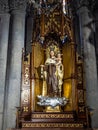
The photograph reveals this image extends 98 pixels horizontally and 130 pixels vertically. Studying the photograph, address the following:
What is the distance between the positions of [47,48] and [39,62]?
0.85 m

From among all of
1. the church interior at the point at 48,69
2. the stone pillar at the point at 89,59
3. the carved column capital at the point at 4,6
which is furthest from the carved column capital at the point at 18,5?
the stone pillar at the point at 89,59

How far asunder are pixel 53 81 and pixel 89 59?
2159 millimetres

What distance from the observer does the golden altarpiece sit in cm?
1121

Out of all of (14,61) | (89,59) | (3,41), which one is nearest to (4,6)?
(3,41)

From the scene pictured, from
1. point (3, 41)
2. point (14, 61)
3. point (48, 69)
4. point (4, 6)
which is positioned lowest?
point (48, 69)

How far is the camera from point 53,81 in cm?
1193

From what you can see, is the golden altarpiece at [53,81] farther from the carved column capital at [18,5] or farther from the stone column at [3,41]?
the carved column capital at [18,5]

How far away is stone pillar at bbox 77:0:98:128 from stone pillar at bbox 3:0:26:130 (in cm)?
282

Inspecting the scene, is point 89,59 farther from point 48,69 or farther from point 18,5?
point 18,5

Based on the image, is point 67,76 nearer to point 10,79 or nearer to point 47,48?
point 47,48

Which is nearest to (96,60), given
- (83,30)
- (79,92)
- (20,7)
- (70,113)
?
(83,30)

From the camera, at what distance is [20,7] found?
14.0 metres

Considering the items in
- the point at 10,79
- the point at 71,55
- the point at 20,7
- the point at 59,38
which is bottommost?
the point at 10,79

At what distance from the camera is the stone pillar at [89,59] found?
12.3 meters
